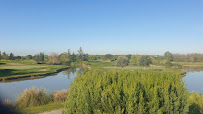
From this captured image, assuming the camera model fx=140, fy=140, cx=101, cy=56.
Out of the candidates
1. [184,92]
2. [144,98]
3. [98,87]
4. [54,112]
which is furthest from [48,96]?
[184,92]

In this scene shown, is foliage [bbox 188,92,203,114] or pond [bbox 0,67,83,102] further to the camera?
pond [bbox 0,67,83,102]

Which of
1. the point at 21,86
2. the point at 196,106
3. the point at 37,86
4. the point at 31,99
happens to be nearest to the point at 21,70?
the point at 21,86

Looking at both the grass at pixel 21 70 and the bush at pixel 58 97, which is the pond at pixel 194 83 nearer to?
the bush at pixel 58 97

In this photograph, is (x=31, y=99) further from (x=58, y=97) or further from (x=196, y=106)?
(x=196, y=106)

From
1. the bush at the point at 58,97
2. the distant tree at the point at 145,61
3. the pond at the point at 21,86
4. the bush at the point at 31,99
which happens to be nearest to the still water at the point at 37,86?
the pond at the point at 21,86

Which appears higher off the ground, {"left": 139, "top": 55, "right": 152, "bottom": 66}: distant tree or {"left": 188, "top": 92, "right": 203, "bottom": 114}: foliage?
{"left": 139, "top": 55, "right": 152, "bottom": 66}: distant tree

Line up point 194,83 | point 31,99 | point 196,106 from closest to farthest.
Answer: point 196,106 < point 31,99 < point 194,83

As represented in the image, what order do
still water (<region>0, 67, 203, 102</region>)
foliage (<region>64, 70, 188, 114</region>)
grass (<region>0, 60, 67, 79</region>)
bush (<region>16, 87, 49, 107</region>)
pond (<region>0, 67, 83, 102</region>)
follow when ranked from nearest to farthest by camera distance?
foliage (<region>64, 70, 188, 114</region>) < bush (<region>16, 87, 49, 107</region>) < pond (<region>0, 67, 83, 102</region>) < still water (<region>0, 67, 203, 102</region>) < grass (<region>0, 60, 67, 79</region>)

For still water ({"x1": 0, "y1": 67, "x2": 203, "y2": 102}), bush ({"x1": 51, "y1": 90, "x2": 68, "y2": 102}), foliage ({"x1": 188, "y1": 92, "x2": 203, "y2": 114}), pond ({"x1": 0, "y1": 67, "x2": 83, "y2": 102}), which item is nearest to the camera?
foliage ({"x1": 188, "y1": 92, "x2": 203, "y2": 114})

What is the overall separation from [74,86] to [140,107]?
11.6 feet

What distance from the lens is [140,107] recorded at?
5621 millimetres

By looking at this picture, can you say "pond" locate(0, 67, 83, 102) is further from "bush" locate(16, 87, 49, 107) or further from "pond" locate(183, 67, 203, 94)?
"pond" locate(183, 67, 203, 94)

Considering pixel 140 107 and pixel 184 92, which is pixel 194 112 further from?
pixel 140 107

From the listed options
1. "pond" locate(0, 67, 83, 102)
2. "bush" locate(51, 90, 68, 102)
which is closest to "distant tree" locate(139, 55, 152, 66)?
Answer: "pond" locate(0, 67, 83, 102)
